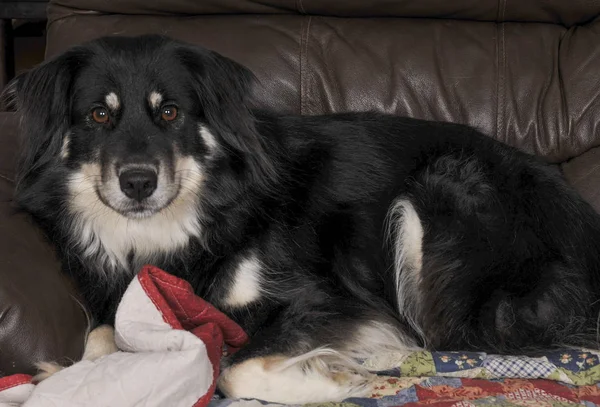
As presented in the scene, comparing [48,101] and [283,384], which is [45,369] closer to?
[283,384]

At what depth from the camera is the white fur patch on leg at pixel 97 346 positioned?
2.04m

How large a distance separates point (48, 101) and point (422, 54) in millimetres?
1419

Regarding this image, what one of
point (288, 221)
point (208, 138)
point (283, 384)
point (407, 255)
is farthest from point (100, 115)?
point (407, 255)

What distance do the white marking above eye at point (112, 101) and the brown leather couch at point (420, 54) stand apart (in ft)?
2.82

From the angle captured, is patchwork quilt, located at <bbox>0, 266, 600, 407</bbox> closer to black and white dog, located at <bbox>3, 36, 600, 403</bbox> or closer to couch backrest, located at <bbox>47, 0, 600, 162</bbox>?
black and white dog, located at <bbox>3, 36, 600, 403</bbox>

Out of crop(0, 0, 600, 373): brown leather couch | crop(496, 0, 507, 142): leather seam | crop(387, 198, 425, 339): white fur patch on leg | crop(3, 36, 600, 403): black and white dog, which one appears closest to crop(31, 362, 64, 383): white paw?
crop(3, 36, 600, 403): black and white dog

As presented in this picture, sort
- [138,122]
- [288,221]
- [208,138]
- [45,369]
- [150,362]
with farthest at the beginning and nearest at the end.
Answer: [288,221]
[208,138]
[138,122]
[45,369]
[150,362]

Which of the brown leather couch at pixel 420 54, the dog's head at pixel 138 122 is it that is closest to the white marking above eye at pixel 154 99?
the dog's head at pixel 138 122

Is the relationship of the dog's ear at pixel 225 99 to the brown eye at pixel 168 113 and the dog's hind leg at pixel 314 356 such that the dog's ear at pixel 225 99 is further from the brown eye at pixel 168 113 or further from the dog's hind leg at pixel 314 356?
the dog's hind leg at pixel 314 356

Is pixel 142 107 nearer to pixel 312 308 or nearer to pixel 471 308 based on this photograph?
pixel 312 308

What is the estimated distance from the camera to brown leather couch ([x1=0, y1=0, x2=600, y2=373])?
2932 millimetres

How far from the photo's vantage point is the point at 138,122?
7.07ft

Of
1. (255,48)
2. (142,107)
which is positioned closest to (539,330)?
(142,107)

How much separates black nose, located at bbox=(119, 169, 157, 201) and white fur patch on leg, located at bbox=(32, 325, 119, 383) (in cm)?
42
